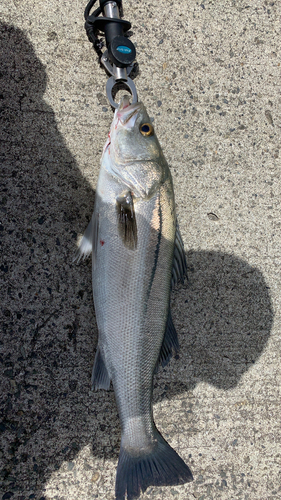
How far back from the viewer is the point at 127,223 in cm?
199

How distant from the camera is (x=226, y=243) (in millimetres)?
2639

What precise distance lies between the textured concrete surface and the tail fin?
0.98 feet

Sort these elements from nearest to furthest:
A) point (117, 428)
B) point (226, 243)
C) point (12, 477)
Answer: point (12, 477) < point (117, 428) < point (226, 243)

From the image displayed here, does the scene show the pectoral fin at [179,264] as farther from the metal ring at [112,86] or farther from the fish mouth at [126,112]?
the metal ring at [112,86]

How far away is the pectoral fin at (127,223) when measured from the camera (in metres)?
1.99

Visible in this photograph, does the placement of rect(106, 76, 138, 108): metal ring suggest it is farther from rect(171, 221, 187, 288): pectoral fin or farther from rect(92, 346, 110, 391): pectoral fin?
rect(92, 346, 110, 391): pectoral fin

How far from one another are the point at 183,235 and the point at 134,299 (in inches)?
32.3

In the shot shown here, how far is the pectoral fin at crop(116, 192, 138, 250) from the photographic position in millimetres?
1988

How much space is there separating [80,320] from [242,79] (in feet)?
7.68

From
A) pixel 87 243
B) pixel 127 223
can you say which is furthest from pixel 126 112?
pixel 87 243

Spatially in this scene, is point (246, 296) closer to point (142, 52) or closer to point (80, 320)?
point (80, 320)

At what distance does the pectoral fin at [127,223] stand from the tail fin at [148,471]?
124 cm

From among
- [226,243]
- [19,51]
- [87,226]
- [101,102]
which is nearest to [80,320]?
[87,226]

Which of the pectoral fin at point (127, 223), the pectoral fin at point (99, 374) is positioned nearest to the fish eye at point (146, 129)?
the pectoral fin at point (127, 223)
